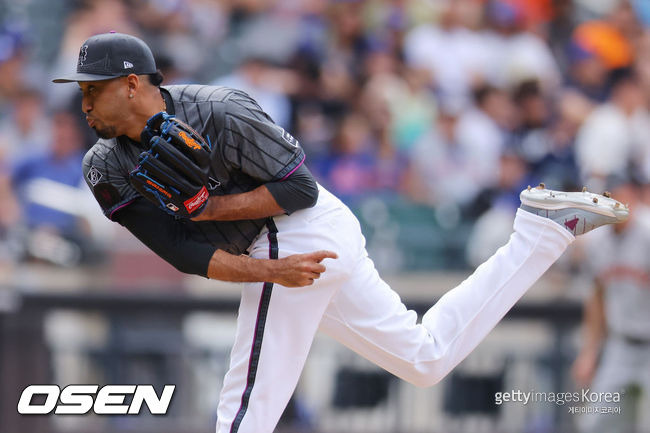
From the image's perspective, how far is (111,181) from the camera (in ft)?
14.1

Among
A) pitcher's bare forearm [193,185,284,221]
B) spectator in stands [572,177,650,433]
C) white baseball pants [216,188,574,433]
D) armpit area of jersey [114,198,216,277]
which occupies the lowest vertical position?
spectator in stands [572,177,650,433]

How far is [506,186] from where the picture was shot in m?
8.55

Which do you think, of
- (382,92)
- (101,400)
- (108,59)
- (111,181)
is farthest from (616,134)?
(108,59)

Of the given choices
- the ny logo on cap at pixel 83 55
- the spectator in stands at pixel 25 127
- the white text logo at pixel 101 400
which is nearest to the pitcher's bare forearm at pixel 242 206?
the ny logo on cap at pixel 83 55

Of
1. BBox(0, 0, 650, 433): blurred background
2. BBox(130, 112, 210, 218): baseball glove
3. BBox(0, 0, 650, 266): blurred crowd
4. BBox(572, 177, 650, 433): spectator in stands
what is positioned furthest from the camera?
BBox(0, 0, 650, 266): blurred crowd

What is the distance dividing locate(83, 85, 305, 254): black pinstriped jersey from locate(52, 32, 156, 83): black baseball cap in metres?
0.26

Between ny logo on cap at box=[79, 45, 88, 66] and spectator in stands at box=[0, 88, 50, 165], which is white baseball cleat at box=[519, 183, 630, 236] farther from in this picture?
spectator in stands at box=[0, 88, 50, 165]

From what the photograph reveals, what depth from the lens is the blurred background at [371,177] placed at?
24.8 ft

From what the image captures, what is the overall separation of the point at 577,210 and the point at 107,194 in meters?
1.91

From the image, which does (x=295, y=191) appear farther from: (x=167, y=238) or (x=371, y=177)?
(x=371, y=177)

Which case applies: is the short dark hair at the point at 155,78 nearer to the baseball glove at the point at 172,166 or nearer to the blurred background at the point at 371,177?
the baseball glove at the point at 172,166

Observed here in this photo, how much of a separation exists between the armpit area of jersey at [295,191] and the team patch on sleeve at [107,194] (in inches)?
23.6

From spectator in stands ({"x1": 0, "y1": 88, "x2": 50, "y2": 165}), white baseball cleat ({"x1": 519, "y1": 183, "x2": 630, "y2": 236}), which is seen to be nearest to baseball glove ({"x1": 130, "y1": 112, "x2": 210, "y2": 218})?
white baseball cleat ({"x1": 519, "y1": 183, "x2": 630, "y2": 236})

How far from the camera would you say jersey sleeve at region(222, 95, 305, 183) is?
423 centimetres
